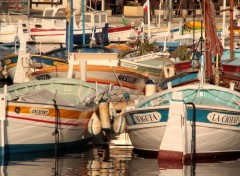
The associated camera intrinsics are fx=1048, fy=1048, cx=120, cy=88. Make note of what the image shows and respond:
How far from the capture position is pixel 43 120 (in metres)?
22.8

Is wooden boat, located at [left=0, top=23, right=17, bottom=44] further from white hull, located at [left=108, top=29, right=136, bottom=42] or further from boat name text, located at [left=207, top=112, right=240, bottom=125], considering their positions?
boat name text, located at [left=207, top=112, right=240, bottom=125]

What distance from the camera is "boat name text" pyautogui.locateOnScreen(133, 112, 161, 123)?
22.0m

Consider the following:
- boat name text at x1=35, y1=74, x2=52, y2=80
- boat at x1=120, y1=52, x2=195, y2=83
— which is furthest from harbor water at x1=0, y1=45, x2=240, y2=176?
boat at x1=120, y1=52, x2=195, y2=83

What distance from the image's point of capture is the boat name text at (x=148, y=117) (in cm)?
2203

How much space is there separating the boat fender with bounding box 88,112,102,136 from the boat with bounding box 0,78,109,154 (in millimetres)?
160

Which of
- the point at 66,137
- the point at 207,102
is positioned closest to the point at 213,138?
the point at 207,102

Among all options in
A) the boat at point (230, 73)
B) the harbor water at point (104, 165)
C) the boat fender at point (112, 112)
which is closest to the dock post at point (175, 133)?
the harbor water at point (104, 165)

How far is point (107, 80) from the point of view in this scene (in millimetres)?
33188

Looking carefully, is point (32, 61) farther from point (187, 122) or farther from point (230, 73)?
point (187, 122)

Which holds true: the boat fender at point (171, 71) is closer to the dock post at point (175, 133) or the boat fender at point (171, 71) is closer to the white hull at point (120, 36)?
the dock post at point (175, 133)

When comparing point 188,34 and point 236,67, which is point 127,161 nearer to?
point 236,67

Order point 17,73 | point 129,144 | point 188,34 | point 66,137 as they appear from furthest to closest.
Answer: point 188,34 < point 17,73 < point 129,144 < point 66,137

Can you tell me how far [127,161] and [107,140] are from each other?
8.95 feet

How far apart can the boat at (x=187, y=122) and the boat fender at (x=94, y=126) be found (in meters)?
0.90
